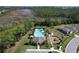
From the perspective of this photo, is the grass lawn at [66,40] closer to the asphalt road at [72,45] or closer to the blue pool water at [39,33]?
the asphalt road at [72,45]

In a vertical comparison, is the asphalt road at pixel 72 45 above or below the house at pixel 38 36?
below

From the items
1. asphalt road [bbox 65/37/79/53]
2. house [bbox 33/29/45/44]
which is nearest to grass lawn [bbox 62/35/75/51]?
asphalt road [bbox 65/37/79/53]

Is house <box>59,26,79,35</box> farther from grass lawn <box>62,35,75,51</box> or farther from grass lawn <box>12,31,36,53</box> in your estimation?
grass lawn <box>12,31,36,53</box>

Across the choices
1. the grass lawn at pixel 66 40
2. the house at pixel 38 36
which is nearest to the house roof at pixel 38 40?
the house at pixel 38 36

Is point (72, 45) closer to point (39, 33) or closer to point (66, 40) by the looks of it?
point (66, 40)

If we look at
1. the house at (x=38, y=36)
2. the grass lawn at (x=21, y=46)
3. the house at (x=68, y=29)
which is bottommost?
the grass lawn at (x=21, y=46)

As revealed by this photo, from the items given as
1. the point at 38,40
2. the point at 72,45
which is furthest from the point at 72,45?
the point at 38,40

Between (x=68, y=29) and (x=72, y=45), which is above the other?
(x=68, y=29)

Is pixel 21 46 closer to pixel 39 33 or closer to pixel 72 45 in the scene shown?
pixel 39 33
